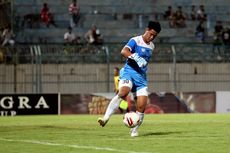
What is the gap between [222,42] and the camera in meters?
40.2

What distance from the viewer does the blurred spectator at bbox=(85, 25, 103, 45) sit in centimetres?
3931

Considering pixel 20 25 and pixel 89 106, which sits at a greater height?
pixel 20 25

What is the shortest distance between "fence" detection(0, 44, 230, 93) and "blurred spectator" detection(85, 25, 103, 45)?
1.76 m

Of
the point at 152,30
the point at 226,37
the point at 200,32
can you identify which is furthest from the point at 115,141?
the point at 200,32

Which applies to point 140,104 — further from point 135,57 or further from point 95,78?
point 95,78

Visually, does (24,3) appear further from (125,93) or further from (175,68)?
(125,93)

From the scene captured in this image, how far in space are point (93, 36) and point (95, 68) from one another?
116 inches

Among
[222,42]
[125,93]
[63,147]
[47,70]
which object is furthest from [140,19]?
[63,147]

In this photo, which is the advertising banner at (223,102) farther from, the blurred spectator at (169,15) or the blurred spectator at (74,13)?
the blurred spectator at (74,13)

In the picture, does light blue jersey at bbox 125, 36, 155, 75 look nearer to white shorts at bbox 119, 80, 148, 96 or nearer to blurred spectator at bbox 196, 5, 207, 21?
white shorts at bbox 119, 80, 148, 96

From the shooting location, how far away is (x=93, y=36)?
39.5 m

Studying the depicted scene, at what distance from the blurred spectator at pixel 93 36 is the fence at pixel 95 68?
1.76 metres

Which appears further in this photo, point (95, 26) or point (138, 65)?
point (95, 26)

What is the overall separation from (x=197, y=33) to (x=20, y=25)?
A: 9537 mm
